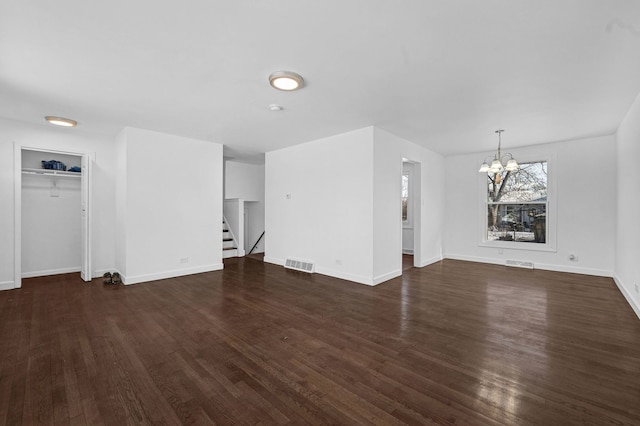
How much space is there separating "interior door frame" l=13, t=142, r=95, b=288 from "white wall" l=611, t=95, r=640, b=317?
7848 mm

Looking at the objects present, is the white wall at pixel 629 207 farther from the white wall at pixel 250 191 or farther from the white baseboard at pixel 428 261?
the white wall at pixel 250 191

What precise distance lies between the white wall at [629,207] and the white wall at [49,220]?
860 cm

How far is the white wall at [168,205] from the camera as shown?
476cm

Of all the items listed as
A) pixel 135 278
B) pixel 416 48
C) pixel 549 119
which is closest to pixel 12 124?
pixel 135 278

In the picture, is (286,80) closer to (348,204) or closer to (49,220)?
(348,204)

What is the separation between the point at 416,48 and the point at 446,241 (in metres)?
5.81

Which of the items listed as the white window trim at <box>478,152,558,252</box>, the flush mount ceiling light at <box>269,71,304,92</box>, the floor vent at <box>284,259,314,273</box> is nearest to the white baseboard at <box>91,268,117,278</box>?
the floor vent at <box>284,259,314,273</box>

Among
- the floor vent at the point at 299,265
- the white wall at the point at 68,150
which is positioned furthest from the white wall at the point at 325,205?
the white wall at the point at 68,150

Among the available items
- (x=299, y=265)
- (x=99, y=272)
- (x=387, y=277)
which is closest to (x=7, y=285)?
(x=99, y=272)

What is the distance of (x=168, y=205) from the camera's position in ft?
16.9

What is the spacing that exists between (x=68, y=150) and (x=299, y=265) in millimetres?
4558

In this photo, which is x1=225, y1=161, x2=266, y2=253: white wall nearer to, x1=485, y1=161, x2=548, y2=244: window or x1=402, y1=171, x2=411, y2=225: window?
x1=402, y1=171, x2=411, y2=225: window

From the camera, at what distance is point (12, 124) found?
4508mm

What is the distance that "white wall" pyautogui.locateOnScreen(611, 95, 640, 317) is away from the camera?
11.5 ft
